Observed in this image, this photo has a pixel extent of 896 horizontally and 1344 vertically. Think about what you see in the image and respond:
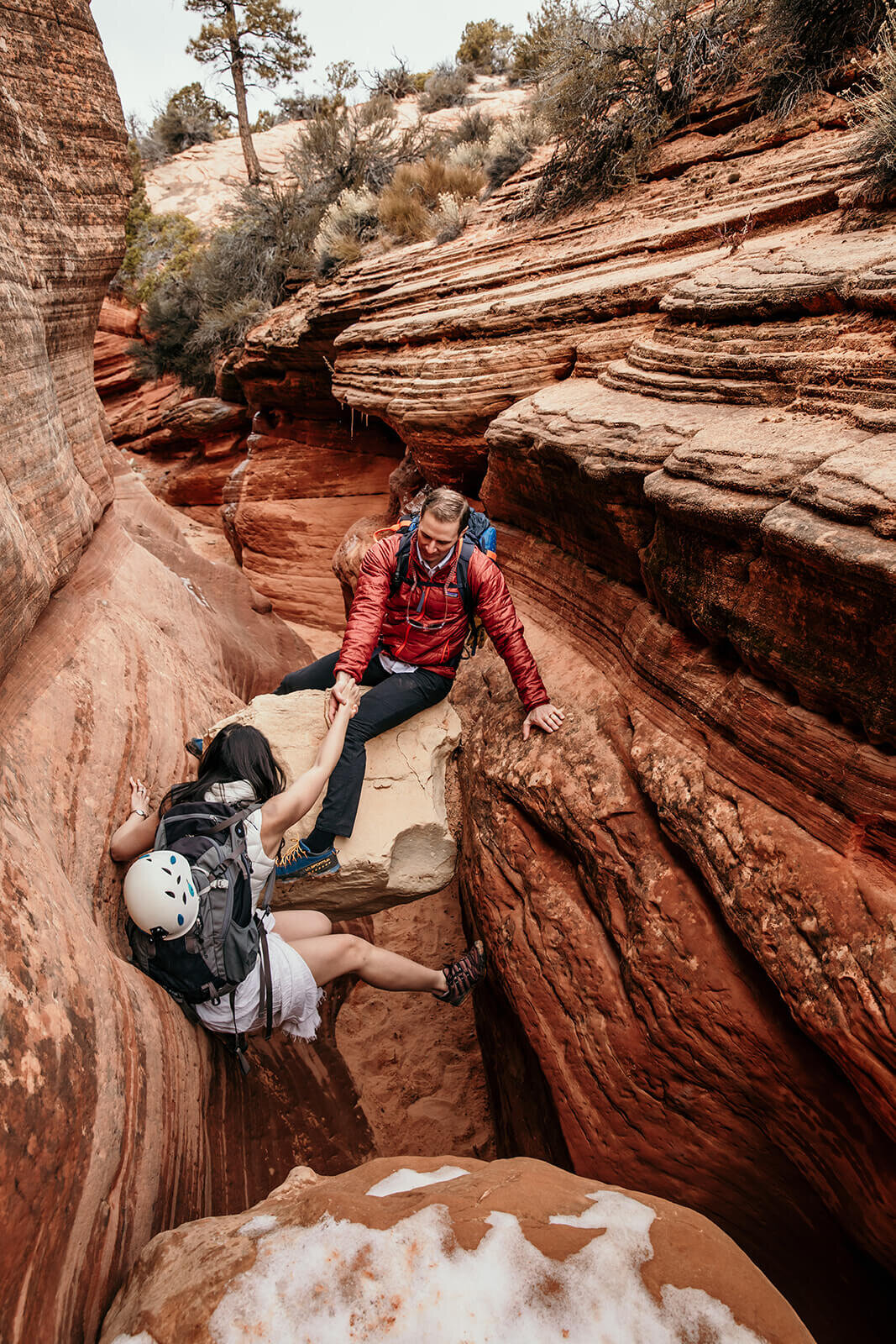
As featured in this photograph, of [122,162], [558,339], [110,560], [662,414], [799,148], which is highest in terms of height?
[122,162]

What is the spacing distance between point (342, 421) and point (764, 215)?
7.46 meters

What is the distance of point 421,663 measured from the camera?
4.77 m

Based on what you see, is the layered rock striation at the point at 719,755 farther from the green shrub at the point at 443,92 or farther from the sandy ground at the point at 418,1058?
the green shrub at the point at 443,92

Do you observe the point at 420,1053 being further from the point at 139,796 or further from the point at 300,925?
the point at 139,796

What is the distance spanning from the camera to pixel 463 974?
14.6 feet

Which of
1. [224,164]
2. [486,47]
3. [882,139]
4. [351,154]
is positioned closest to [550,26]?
[351,154]

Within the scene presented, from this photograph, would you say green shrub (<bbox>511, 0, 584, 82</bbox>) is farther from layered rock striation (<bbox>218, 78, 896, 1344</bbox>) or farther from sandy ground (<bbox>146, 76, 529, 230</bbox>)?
sandy ground (<bbox>146, 76, 529, 230</bbox>)

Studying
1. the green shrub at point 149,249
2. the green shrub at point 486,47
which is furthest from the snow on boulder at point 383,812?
the green shrub at point 486,47

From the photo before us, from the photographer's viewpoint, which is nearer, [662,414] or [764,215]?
[662,414]

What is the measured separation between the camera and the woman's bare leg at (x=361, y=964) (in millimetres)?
3863

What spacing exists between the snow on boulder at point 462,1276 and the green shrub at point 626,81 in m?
8.51

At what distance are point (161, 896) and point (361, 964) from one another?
Answer: 4.35 feet

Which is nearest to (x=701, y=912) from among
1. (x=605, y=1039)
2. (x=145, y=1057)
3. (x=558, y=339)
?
(x=605, y=1039)

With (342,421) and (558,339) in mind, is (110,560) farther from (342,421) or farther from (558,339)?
(342,421)
